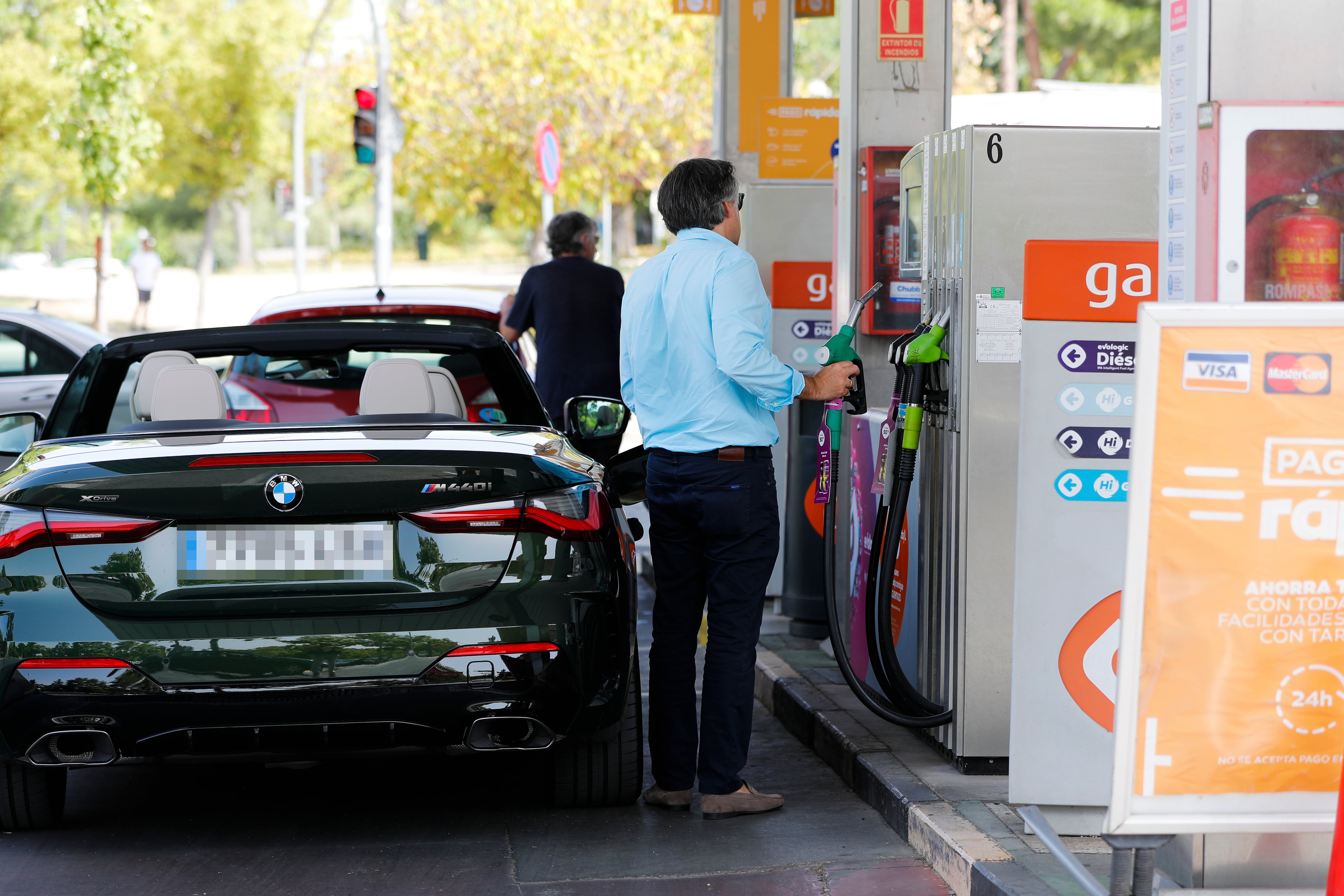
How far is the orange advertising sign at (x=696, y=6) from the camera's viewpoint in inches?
396

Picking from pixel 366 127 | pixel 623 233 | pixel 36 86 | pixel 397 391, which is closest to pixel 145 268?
pixel 36 86

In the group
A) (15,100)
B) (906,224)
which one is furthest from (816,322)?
(15,100)

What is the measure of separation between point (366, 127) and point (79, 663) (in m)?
14.4

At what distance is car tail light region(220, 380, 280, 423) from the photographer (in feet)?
22.5

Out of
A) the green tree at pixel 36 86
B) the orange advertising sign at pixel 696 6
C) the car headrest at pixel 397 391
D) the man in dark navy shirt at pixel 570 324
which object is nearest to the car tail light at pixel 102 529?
the car headrest at pixel 397 391

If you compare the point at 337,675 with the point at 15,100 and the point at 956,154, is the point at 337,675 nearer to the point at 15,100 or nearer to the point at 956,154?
the point at 956,154

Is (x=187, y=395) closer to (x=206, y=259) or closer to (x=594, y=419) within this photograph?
(x=594, y=419)

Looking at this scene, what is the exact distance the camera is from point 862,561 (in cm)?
547

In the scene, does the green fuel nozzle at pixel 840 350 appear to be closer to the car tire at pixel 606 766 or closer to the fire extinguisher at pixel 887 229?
the car tire at pixel 606 766

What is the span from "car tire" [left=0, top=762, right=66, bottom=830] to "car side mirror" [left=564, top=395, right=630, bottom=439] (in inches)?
76.3

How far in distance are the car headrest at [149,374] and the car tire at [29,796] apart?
1124mm

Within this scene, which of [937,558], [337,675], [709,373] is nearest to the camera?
[337,675]

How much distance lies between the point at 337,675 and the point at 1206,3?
252cm

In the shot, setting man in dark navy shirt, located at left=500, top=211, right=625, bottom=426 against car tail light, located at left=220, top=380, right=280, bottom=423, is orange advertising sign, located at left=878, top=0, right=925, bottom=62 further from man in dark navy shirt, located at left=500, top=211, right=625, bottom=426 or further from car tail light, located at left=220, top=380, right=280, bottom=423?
car tail light, located at left=220, top=380, right=280, bottom=423
